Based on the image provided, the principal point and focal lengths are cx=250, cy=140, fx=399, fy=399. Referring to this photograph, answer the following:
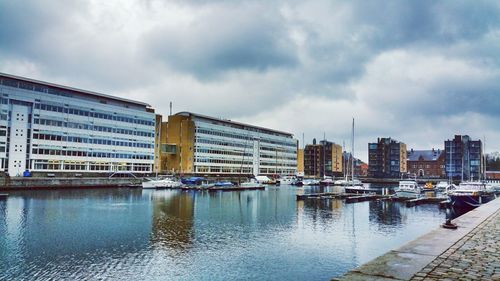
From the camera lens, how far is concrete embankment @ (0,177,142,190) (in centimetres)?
8252

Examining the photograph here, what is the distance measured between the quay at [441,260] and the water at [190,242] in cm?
544

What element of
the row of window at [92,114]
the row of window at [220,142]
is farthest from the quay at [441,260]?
the row of window at [220,142]

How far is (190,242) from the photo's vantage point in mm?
31266

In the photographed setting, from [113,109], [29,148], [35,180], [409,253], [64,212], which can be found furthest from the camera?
[113,109]

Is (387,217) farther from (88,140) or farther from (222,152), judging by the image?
(222,152)

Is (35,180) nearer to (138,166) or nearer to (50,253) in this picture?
(138,166)

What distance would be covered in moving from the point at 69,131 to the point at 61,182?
17970mm

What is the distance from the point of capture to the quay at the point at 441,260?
14.4 meters

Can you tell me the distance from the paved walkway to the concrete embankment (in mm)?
85618

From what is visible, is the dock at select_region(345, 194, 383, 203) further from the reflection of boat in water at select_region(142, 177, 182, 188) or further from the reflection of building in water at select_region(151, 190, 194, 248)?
the reflection of boat in water at select_region(142, 177, 182, 188)

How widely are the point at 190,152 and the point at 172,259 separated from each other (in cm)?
11598

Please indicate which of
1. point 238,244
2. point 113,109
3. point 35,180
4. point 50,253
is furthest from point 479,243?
point 113,109

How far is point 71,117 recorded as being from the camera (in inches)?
4124

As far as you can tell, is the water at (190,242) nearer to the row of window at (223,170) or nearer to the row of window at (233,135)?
the row of window at (223,170)
